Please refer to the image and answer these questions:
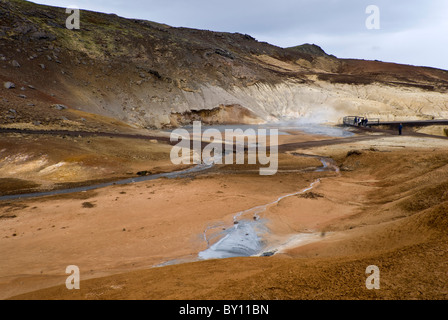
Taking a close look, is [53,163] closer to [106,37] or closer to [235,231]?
[235,231]

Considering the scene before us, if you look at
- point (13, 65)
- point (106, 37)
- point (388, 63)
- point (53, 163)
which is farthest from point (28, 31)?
point (388, 63)

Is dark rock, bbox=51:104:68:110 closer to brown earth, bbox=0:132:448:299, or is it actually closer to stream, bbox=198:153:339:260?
brown earth, bbox=0:132:448:299

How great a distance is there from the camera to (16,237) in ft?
29.4

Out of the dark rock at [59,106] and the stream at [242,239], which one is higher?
the dark rock at [59,106]

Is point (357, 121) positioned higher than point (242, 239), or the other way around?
point (357, 121)

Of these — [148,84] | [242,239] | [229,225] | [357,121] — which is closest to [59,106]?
[148,84]

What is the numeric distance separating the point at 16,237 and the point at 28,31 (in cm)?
3791

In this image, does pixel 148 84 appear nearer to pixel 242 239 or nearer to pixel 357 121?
pixel 357 121

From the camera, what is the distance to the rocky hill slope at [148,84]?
107 feet

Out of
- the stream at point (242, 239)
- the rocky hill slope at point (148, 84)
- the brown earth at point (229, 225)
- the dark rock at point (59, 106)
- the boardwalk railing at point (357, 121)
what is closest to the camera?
the brown earth at point (229, 225)

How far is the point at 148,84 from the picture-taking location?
135ft

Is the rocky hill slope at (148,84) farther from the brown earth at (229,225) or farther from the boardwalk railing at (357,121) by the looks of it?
the brown earth at (229,225)

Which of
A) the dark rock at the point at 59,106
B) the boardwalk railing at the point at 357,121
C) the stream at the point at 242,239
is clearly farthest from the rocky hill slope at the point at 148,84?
the stream at the point at 242,239
